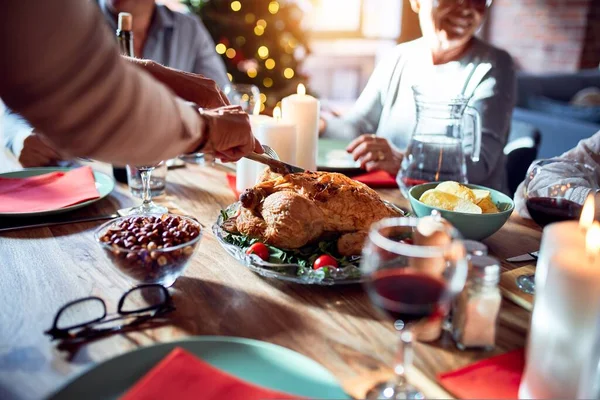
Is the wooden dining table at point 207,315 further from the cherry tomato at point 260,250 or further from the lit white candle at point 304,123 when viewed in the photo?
the lit white candle at point 304,123

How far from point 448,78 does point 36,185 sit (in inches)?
60.4

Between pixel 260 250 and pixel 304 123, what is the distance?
26.1 inches

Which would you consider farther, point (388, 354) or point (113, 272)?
point (113, 272)

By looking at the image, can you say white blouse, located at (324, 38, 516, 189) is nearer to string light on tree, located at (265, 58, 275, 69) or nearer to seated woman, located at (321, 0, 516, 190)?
seated woman, located at (321, 0, 516, 190)

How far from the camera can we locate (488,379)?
77cm

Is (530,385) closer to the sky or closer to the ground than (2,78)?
closer to the ground

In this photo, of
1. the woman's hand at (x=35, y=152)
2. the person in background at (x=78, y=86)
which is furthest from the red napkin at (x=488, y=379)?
the woman's hand at (x=35, y=152)

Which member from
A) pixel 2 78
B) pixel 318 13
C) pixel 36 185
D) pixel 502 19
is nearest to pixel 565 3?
pixel 502 19

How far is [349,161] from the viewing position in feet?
6.02

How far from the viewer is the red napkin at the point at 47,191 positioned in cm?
134

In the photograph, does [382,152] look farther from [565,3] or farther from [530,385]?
[565,3]

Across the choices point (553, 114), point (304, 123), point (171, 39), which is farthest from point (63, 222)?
point (553, 114)

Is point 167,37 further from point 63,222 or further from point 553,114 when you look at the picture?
point 553,114

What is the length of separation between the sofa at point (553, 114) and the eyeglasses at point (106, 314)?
3002 mm
